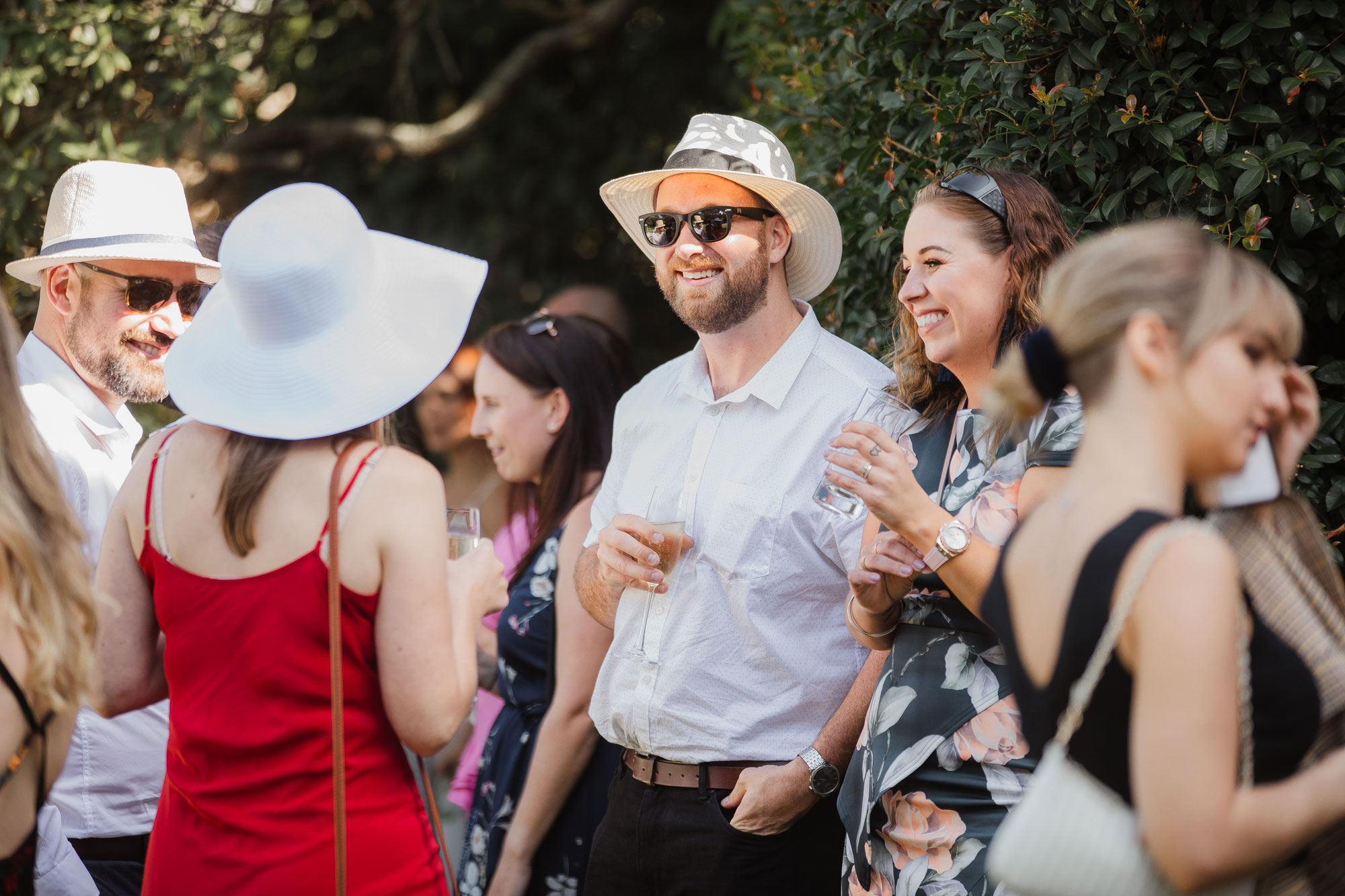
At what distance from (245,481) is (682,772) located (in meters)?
1.33

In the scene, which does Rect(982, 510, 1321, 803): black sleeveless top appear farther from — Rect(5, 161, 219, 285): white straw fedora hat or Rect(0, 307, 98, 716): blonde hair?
Rect(5, 161, 219, 285): white straw fedora hat

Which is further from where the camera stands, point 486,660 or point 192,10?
point 192,10

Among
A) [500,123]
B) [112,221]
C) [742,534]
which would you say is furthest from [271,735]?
[500,123]

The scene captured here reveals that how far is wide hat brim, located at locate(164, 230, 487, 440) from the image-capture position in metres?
2.03

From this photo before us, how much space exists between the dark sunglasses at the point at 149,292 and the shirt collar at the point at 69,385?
9.8 inches

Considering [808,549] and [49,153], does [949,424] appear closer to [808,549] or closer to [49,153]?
[808,549]

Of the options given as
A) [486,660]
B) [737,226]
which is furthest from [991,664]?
[486,660]

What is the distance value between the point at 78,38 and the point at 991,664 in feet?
13.9

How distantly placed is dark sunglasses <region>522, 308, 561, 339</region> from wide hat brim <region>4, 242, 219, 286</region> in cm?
104

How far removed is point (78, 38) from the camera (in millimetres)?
4500

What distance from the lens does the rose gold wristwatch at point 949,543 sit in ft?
7.01

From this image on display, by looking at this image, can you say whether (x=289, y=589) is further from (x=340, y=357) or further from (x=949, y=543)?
(x=949, y=543)

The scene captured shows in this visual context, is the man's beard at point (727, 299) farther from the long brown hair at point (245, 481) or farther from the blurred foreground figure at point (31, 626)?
→ the blurred foreground figure at point (31, 626)

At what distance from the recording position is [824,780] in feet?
8.66
